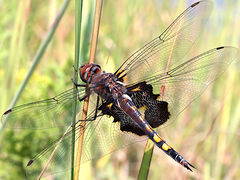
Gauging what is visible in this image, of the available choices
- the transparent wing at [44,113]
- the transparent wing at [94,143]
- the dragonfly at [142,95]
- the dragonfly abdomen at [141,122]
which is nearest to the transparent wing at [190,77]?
the dragonfly at [142,95]

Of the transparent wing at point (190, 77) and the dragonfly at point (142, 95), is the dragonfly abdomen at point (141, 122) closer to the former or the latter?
the dragonfly at point (142, 95)

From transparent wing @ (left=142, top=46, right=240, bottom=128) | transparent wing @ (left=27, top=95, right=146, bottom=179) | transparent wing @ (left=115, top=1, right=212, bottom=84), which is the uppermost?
transparent wing @ (left=115, top=1, right=212, bottom=84)

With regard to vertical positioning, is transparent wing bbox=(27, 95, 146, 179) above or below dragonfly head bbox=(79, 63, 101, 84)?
below

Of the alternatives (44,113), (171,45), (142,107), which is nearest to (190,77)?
(171,45)

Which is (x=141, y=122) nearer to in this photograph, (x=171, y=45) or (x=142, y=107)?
(x=142, y=107)

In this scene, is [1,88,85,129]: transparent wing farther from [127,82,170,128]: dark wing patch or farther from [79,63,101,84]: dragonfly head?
[127,82,170,128]: dark wing patch

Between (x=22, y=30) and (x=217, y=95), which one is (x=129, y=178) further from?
(x=22, y=30)

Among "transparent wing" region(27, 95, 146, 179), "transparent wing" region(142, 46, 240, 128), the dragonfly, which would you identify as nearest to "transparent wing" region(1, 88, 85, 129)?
the dragonfly

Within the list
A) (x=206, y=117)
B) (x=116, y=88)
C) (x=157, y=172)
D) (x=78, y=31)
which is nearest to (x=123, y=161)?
(x=157, y=172)

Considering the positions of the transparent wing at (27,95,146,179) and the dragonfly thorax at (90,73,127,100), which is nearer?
the transparent wing at (27,95,146,179)
